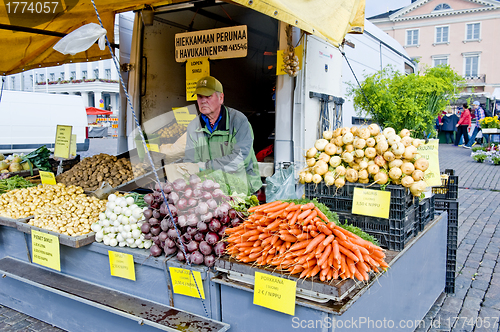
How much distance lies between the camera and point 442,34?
42.0m

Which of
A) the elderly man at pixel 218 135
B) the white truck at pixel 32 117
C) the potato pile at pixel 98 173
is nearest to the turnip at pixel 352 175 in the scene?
the elderly man at pixel 218 135

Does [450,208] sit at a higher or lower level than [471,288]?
higher

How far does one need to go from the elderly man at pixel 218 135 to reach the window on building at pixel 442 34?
4645 centimetres

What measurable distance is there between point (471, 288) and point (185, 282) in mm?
3201

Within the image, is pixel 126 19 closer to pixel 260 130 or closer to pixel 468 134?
pixel 260 130

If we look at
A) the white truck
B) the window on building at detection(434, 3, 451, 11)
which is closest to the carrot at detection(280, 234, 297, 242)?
the white truck

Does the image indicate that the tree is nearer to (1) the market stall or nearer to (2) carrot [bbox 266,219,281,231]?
(1) the market stall

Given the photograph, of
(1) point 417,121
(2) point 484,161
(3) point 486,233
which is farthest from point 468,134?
(1) point 417,121

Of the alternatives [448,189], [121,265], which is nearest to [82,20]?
[121,265]

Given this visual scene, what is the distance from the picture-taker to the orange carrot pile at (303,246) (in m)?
1.84

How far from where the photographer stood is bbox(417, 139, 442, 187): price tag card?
288 centimetres

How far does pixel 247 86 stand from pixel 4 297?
6054mm

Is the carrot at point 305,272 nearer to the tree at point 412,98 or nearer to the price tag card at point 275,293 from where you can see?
the price tag card at point 275,293

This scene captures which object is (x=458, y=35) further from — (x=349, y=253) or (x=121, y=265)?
(x=121, y=265)
